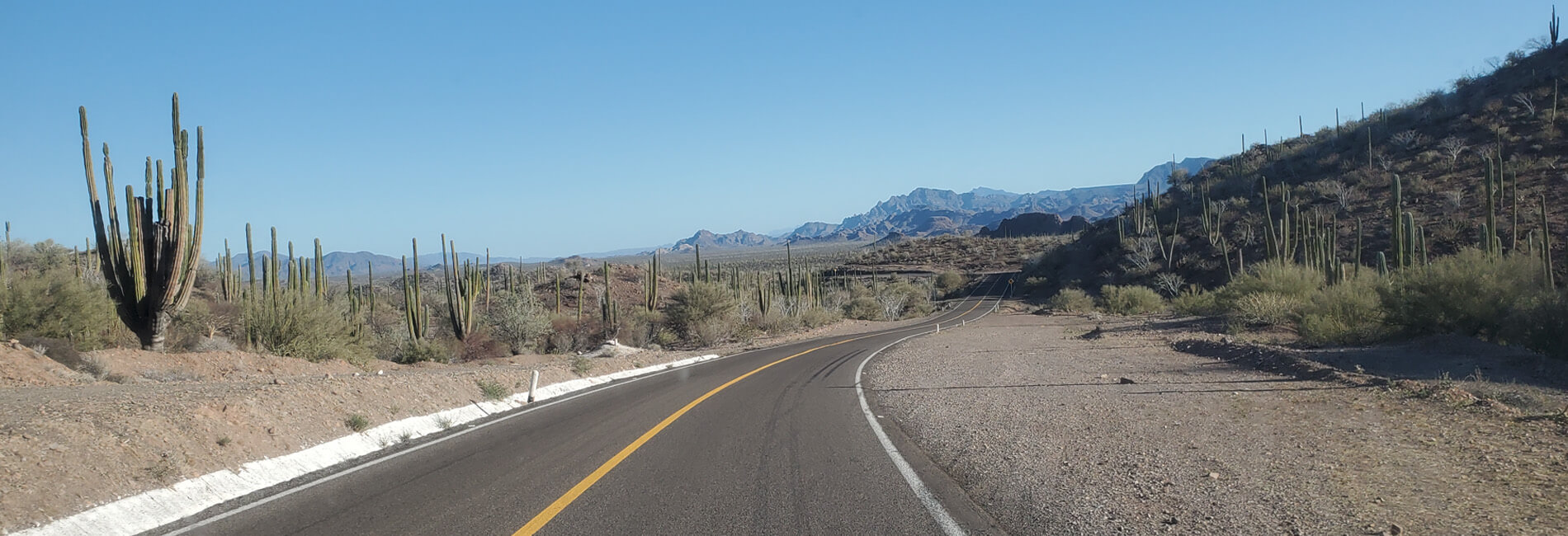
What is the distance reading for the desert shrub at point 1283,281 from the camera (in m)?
26.1

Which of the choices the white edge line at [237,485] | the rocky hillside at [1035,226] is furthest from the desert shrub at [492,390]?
the rocky hillside at [1035,226]

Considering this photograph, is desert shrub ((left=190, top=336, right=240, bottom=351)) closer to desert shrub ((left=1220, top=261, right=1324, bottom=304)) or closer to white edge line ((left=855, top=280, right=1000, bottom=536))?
white edge line ((left=855, top=280, right=1000, bottom=536))

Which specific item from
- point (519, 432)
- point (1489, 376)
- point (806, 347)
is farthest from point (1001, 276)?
point (519, 432)

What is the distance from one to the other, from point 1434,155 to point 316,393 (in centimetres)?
5872

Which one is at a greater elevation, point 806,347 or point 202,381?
point 202,381

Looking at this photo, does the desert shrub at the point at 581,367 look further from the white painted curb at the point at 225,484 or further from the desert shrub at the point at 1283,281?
the desert shrub at the point at 1283,281

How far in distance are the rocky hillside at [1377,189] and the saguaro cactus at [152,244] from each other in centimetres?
Answer: 3198

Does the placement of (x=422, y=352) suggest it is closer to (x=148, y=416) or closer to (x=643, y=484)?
(x=148, y=416)

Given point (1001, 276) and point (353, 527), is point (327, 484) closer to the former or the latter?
point (353, 527)

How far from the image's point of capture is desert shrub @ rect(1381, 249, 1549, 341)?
1568 cm

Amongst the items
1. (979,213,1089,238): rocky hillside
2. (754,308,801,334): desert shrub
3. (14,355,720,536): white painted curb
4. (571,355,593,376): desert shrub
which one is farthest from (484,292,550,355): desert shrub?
(979,213,1089,238): rocky hillside

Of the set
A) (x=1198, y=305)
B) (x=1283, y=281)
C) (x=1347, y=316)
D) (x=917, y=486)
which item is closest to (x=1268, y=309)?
(x=1283, y=281)

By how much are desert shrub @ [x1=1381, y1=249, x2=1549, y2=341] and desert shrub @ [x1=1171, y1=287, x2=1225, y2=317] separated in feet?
44.9

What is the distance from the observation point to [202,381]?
14422 millimetres
